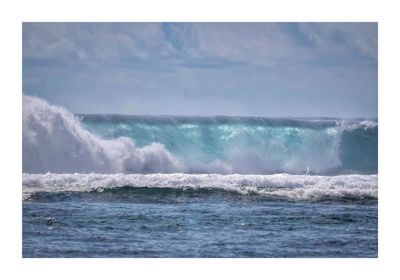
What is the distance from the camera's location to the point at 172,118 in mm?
11805

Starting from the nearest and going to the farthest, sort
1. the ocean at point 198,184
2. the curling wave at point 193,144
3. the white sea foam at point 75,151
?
the ocean at point 198,184
the white sea foam at point 75,151
the curling wave at point 193,144

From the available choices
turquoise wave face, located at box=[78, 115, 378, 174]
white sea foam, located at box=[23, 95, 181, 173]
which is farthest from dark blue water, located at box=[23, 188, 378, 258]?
turquoise wave face, located at box=[78, 115, 378, 174]

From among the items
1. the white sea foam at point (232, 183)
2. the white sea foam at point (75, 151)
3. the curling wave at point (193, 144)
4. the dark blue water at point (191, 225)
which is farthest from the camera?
the white sea foam at point (232, 183)

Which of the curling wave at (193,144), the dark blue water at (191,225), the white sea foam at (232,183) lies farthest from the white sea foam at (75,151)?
the dark blue water at (191,225)

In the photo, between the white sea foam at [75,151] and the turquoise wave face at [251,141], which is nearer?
the white sea foam at [75,151]

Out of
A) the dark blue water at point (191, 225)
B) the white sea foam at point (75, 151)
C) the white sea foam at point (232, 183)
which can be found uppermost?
the white sea foam at point (75, 151)

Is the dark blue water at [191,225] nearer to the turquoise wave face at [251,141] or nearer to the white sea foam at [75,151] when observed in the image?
the white sea foam at [75,151]

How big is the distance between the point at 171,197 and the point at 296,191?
186 cm

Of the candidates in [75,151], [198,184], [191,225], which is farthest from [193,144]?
[75,151]

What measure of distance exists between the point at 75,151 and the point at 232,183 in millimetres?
2362

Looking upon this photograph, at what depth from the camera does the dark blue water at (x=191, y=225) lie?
35.5ft

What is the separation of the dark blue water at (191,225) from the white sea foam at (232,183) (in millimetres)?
106
